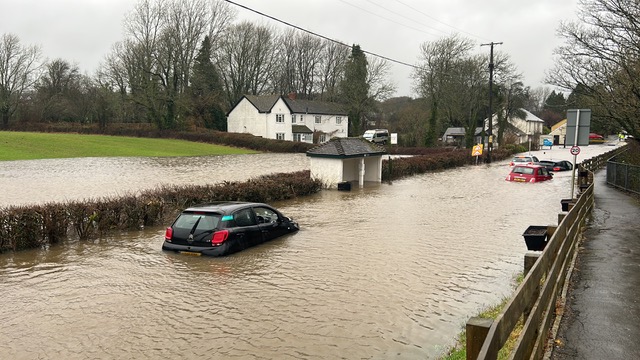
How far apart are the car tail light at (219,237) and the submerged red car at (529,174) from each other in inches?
1073

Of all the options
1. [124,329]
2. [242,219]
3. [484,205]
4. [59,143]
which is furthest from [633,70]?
[59,143]

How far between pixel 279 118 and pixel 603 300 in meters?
69.0

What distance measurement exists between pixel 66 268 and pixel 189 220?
3019mm

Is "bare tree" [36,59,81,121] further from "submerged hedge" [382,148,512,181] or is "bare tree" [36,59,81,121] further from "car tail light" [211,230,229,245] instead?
"car tail light" [211,230,229,245]

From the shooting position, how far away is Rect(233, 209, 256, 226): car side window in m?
A: 13.3

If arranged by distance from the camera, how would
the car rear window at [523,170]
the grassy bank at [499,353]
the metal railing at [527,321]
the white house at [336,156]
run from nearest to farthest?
the metal railing at [527,321]
the grassy bank at [499,353]
the white house at [336,156]
the car rear window at [523,170]

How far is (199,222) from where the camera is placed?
1288cm

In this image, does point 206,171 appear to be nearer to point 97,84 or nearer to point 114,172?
point 114,172

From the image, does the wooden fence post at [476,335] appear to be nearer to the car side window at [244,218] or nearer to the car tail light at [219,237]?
the car tail light at [219,237]

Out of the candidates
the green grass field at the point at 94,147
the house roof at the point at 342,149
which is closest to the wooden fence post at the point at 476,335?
the house roof at the point at 342,149

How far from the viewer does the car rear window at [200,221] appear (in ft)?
41.9

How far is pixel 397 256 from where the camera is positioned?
1349 centimetres

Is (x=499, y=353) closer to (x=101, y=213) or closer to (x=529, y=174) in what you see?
(x=101, y=213)

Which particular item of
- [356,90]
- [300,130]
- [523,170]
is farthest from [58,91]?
[523,170]
